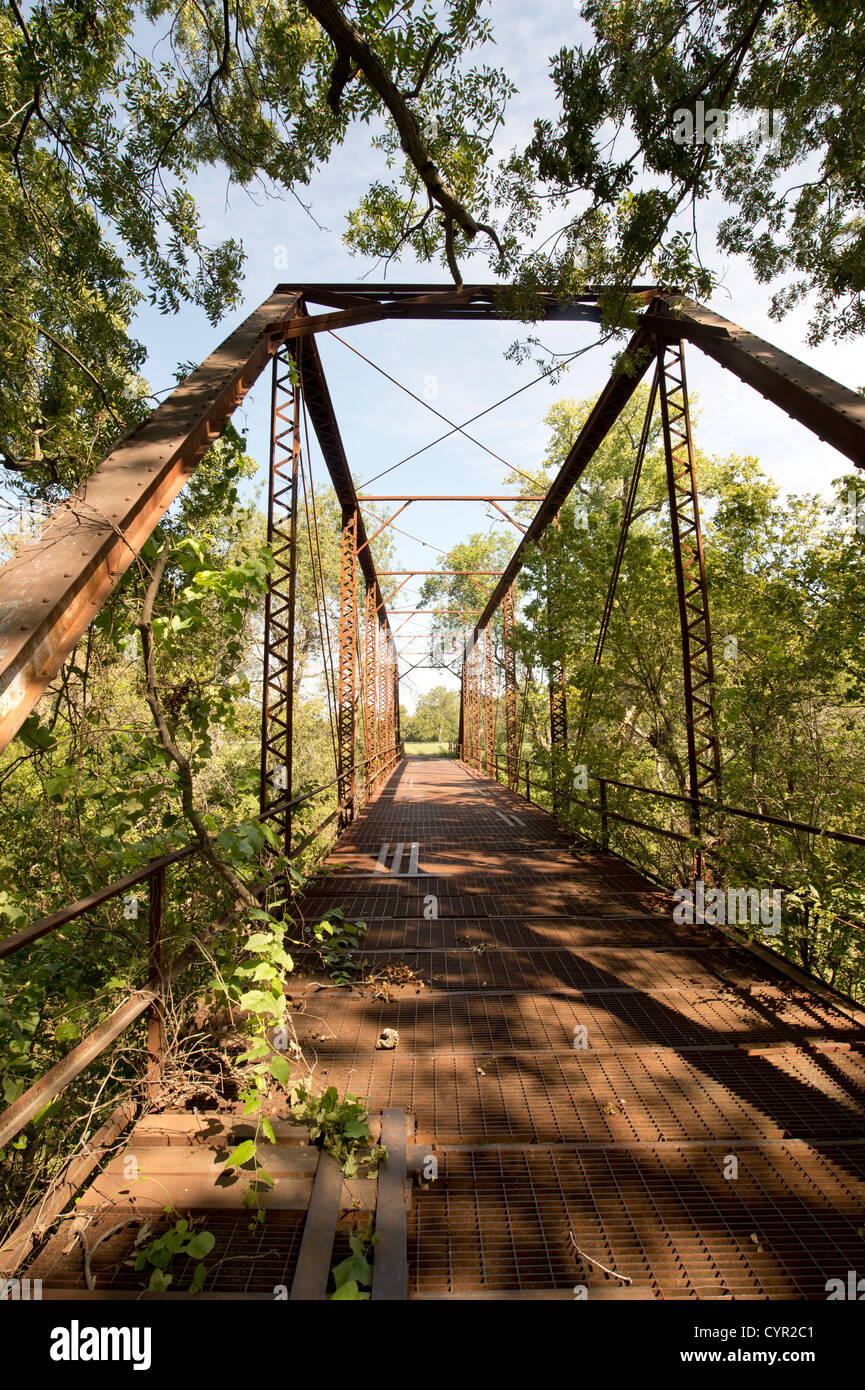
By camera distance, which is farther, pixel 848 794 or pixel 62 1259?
pixel 848 794

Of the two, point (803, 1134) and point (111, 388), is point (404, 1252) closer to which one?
point (803, 1134)

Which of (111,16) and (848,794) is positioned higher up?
(111,16)

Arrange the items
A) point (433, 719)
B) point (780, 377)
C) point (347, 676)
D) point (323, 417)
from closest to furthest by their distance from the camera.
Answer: point (780, 377) → point (323, 417) → point (347, 676) → point (433, 719)

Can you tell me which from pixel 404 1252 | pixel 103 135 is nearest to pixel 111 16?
pixel 103 135

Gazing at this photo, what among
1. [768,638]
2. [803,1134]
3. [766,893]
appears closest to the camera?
[803,1134]

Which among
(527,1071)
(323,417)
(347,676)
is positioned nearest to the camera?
(527,1071)

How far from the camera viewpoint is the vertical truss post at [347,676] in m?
9.96

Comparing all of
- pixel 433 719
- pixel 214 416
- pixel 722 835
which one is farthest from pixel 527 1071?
pixel 433 719

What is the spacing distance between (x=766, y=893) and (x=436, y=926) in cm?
242

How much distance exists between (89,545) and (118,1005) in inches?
68.4

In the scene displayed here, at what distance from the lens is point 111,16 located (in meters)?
4.89

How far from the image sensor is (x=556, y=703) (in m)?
11.7

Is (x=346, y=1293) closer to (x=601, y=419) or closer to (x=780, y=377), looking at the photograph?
(x=780, y=377)

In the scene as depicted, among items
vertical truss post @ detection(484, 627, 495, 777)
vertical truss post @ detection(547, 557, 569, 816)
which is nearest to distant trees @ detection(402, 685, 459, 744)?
vertical truss post @ detection(484, 627, 495, 777)
